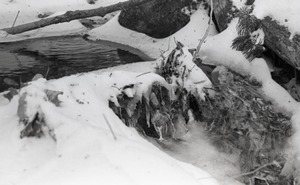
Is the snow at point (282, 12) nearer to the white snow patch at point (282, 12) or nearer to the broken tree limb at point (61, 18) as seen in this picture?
the white snow patch at point (282, 12)

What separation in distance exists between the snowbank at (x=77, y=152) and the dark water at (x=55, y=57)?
74.6 inches

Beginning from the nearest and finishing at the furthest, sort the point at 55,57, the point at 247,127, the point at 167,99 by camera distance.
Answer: the point at 247,127 < the point at 167,99 < the point at 55,57

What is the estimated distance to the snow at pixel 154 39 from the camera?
7.10m

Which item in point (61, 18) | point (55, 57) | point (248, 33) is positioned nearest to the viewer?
point (248, 33)

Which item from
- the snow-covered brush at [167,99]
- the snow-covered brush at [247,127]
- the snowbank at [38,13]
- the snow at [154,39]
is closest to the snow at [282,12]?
the snow-covered brush at [247,127]

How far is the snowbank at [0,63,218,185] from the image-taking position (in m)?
2.93

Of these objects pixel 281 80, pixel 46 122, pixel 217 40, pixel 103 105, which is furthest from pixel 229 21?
pixel 46 122

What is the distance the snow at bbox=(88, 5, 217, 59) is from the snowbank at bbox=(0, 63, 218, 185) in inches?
122

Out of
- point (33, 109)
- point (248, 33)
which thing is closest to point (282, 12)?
point (248, 33)

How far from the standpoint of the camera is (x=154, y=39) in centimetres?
771

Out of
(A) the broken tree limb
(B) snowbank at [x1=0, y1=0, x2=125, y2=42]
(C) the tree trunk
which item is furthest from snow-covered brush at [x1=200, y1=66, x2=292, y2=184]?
(B) snowbank at [x1=0, y1=0, x2=125, y2=42]

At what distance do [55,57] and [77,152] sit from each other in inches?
152

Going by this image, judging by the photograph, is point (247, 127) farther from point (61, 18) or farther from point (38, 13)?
point (38, 13)

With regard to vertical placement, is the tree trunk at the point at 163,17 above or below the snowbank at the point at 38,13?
above
